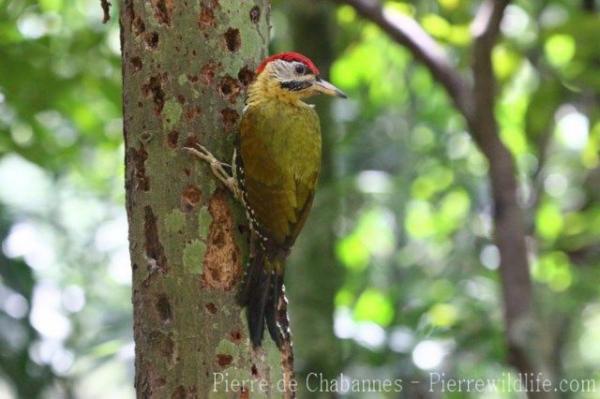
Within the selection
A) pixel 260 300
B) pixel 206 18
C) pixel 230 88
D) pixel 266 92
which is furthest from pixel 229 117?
pixel 260 300

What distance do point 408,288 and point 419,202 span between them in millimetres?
1131

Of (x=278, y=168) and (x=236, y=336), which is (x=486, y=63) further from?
(x=236, y=336)

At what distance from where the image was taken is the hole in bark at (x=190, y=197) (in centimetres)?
307

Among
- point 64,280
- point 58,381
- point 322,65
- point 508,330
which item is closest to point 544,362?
point 508,330

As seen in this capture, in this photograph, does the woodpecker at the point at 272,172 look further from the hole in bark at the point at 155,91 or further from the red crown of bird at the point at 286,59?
the hole in bark at the point at 155,91

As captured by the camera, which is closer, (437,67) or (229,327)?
(229,327)

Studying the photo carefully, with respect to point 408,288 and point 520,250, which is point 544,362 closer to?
point 520,250

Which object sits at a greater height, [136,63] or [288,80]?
[288,80]

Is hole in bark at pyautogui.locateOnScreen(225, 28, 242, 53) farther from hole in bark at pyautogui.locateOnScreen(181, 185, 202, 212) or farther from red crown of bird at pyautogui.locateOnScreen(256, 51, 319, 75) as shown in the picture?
hole in bark at pyautogui.locateOnScreen(181, 185, 202, 212)

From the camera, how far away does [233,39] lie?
323 centimetres

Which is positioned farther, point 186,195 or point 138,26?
point 138,26

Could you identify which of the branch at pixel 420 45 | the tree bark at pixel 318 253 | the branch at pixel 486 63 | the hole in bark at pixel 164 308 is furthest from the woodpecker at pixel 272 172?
the tree bark at pixel 318 253

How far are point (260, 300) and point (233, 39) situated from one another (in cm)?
84

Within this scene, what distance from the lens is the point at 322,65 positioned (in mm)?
5578
